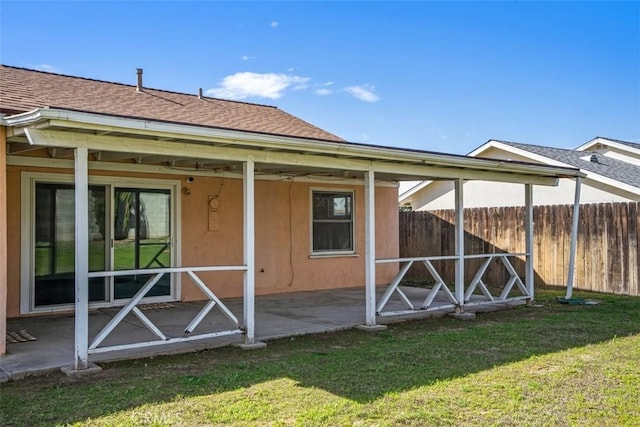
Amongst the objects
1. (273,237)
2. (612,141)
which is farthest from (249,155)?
(612,141)

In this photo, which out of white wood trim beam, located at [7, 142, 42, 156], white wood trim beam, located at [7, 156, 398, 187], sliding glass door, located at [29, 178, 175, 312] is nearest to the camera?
white wood trim beam, located at [7, 142, 42, 156]

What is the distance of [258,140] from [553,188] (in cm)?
1139

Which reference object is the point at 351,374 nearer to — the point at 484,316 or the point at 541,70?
the point at 484,316

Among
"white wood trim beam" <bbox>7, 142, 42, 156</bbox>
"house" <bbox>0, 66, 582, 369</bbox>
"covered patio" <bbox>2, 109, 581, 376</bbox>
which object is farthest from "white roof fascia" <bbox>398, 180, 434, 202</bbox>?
"white wood trim beam" <bbox>7, 142, 42, 156</bbox>

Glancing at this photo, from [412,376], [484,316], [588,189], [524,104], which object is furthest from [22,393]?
[524,104]

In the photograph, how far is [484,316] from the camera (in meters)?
8.70

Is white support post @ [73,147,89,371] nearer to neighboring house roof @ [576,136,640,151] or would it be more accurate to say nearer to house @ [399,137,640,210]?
house @ [399,137,640,210]

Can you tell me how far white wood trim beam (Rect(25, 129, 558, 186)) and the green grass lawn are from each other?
2.15 metres

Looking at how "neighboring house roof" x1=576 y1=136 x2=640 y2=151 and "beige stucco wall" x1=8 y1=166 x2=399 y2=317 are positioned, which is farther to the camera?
"neighboring house roof" x1=576 y1=136 x2=640 y2=151

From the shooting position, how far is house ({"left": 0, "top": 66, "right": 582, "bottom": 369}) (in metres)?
5.60

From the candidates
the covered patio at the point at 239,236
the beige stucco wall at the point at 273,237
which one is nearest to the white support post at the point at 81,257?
the covered patio at the point at 239,236

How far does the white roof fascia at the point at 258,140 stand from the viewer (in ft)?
16.0

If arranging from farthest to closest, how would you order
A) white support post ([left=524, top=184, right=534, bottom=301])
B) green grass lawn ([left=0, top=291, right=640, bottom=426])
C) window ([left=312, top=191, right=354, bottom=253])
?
window ([left=312, top=191, right=354, bottom=253])
white support post ([left=524, top=184, right=534, bottom=301])
green grass lawn ([left=0, top=291, right=640, bottom=426])

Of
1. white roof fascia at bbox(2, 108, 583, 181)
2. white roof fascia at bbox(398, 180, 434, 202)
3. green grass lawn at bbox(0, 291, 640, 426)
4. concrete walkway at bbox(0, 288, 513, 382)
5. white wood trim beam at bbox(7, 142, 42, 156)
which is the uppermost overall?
white roof fascia at bbox(398, 180, 434, 202)
